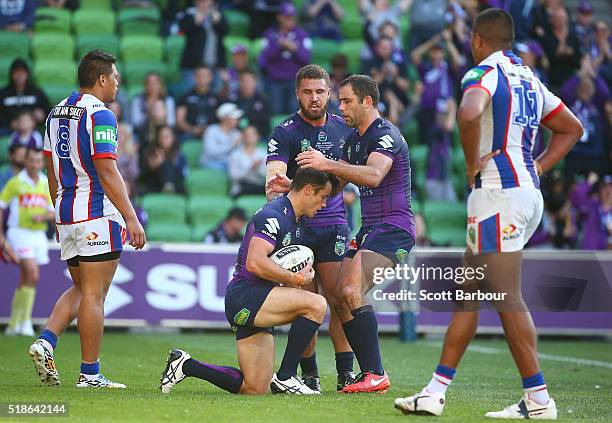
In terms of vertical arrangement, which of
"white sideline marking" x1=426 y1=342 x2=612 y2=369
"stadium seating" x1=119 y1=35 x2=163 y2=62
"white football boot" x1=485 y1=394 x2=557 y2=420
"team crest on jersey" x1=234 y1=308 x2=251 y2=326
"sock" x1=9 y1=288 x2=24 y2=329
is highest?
"stadium seating" x1=119 y1=35 x2=163 y2=62

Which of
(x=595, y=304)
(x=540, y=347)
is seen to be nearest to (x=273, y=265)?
(x=540, y=347)

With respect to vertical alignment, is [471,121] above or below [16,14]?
below

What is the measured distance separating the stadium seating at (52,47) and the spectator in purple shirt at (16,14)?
0.34 meters

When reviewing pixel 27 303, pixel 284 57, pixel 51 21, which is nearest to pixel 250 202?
pixel 284 57

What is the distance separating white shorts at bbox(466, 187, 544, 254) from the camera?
7078mm

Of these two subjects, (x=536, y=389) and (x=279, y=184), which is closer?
(x=536, y=389)

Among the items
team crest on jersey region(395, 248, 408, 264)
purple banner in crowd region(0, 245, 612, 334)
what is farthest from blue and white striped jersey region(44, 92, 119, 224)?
purple banner in crowd region(0, 245, 612, 334)

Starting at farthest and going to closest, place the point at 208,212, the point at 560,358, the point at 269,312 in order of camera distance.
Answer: the point at 208,212, the point at 560,358, the point at 269,312

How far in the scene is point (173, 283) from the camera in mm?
15938

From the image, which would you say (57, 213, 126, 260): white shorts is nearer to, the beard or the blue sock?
the blue sock

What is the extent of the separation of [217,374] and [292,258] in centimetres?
100

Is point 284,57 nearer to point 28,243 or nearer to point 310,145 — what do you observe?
point 28,243

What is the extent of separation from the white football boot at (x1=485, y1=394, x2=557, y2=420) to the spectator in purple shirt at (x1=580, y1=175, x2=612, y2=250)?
10164mm

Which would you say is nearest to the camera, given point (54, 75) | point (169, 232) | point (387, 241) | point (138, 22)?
point (387, 241)
